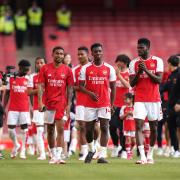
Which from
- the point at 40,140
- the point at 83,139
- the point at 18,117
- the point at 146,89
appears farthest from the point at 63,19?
the point at 146,89

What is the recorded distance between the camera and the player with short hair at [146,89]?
17125mm

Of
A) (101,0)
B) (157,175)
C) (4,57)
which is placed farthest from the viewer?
(101,0)

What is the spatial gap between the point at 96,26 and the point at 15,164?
2520 centimetres

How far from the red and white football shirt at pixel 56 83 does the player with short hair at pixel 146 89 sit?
1.28 metres

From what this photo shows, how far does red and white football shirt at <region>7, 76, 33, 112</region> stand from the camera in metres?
20.5

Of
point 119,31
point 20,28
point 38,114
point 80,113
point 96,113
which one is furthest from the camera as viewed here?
point 119,31

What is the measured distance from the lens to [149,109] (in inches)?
682

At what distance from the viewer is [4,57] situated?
3766 cm

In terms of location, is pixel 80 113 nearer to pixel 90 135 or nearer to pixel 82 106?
pixel 82 106

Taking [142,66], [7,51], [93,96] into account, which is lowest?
[93,96]

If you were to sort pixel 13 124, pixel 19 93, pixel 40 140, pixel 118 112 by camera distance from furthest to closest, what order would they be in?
pixel 118 112, pixel 19 93, pixel 13 124, pixel 40 140

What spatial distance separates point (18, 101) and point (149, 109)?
14.1 ft

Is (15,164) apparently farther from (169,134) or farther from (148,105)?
(169,134)

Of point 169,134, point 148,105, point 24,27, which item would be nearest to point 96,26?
point 24,27
